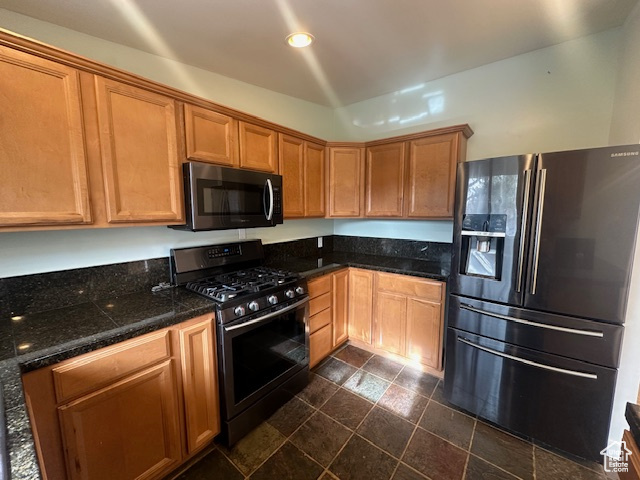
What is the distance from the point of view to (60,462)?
43.1 inches

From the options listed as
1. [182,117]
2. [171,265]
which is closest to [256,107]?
[182,117]

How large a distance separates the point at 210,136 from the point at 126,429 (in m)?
1.71

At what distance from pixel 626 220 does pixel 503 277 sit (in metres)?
0.63

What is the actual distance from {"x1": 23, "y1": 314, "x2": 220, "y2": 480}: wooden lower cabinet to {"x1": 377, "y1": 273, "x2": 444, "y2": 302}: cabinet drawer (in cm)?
155

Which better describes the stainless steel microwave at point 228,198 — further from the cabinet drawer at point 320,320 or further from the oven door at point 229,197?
the cabinet drawer at point 320,320

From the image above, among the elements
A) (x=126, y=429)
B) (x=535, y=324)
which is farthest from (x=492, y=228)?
(x=126, y=429)

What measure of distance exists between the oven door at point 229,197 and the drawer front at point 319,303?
2.46 feet

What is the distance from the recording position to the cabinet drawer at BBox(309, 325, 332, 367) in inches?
92.0

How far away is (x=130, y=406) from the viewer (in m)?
1.28

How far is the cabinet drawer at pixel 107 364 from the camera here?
1.08 meters

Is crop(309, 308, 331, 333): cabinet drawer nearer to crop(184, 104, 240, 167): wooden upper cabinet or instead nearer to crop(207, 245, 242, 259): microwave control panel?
crop(207, 245, 242, 259): microwave control panel

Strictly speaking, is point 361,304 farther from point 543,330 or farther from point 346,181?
point 543,330

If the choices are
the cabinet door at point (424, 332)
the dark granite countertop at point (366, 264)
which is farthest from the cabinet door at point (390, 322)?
the dark granite countertop at point (366, 264)

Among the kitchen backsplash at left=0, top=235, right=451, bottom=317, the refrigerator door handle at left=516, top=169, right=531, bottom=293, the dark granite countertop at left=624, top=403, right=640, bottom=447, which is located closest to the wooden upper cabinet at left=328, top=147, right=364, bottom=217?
the refrigerator door handle at left=516, top=169, right=531, bottom=293
